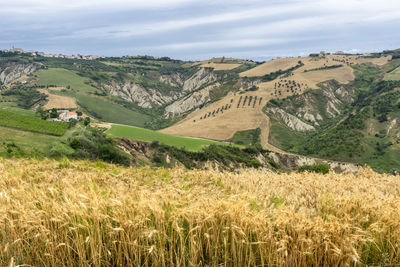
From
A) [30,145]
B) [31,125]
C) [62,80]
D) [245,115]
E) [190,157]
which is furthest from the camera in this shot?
[62,80]

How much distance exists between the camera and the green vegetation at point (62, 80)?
580ft

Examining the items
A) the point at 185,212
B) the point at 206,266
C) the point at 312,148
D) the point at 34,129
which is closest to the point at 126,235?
the point at 185,212

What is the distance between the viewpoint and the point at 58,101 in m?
134

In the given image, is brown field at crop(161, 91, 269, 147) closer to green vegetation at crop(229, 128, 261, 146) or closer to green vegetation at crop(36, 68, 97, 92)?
green vegetation at crop(229, 128, 261, 146)

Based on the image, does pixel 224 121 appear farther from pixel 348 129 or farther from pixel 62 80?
pixel 62 80

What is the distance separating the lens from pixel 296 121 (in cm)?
13550

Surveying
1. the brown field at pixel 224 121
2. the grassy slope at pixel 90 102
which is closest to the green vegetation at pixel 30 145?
the brown field at pixel 224 121

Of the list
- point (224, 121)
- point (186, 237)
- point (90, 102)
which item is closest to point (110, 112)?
point (90, 102)

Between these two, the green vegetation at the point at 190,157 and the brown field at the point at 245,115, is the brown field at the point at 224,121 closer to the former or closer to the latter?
the brown field at the point at 245,115

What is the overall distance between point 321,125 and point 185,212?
14850 centimetres

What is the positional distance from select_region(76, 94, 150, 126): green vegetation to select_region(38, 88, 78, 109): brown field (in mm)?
6975

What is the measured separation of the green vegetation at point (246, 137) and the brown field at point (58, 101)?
261 ft

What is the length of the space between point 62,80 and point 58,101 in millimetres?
57744

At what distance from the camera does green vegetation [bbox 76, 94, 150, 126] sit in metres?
152
